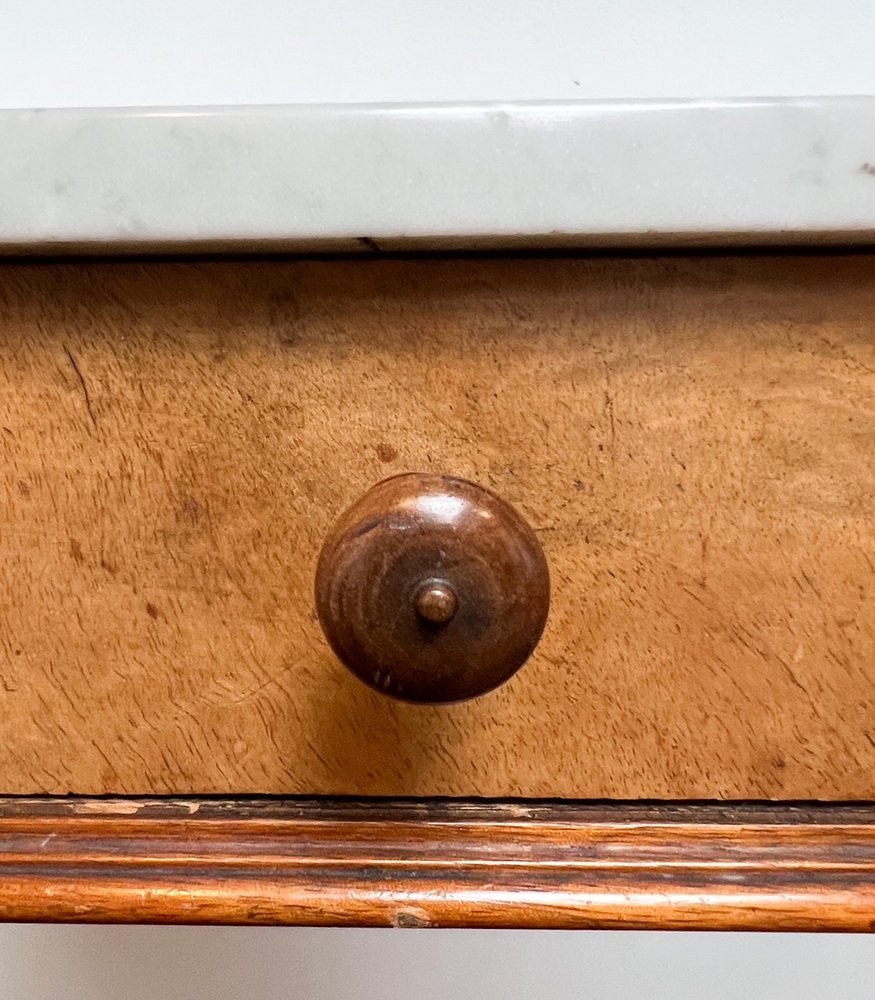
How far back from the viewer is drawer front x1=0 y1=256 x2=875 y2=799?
22 cm

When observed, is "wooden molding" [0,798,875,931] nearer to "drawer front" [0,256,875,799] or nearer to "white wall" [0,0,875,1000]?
"drawer front" [0,256,875,799]

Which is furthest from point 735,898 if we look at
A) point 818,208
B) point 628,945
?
point 628,945

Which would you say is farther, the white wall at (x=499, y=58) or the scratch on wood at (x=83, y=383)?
the white wall at (x=499, y=58)

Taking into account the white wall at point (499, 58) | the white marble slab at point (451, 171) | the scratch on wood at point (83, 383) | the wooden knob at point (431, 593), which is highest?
the white wall at point (499, 58)

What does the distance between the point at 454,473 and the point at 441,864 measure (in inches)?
4.2

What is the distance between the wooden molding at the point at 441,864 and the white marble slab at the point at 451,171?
16 centimetres

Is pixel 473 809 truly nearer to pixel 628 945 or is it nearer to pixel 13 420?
pixel 13 420

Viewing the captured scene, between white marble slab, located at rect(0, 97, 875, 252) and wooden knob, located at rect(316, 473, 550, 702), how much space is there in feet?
0.23

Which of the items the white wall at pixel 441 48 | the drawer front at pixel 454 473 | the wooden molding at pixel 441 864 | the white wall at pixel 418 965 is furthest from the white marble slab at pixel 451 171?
the white wall at pixel 418 965

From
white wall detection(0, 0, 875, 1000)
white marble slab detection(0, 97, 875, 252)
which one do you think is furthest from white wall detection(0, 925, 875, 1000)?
white marble slab detection(0, 97, 875, 252)

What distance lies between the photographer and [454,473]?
0.22 metres

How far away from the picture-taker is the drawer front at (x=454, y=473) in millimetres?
217

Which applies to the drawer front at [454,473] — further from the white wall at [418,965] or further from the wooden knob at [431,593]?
the white wall at [418,965]

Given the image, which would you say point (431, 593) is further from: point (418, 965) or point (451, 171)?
point (418, 965)
